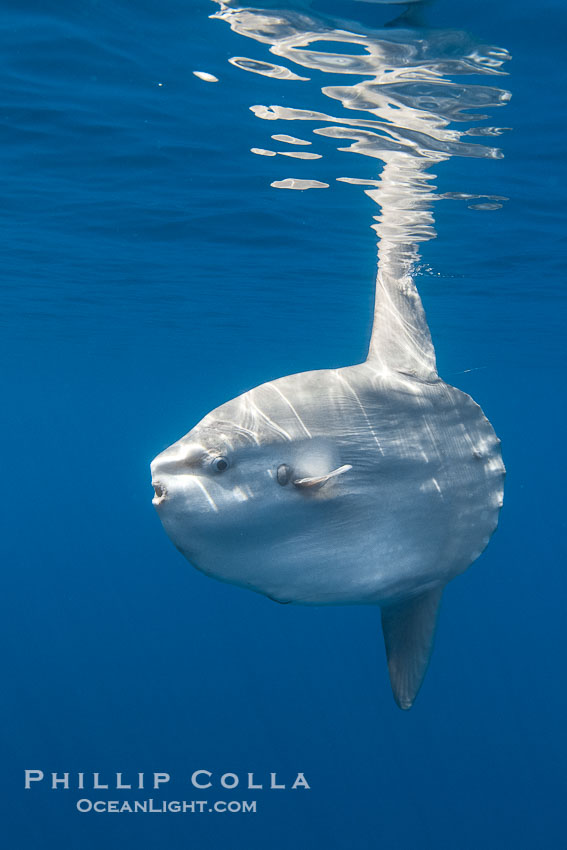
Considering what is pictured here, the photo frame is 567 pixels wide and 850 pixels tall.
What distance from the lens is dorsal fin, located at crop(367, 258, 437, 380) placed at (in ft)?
12.4

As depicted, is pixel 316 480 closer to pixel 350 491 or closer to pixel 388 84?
pixel 350 491

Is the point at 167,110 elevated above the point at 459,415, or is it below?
above

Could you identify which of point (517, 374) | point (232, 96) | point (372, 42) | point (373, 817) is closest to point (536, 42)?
point (372, 42)

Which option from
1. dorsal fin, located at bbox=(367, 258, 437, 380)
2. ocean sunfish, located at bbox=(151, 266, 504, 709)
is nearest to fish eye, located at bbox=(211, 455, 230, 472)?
ocean sunfish, located at bbox=(151, 266, 504, 709)

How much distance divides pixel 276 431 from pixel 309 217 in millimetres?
9030

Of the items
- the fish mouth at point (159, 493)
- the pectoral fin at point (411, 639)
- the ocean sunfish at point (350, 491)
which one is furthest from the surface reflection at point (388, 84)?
the pectoral fin at point (411, 639)

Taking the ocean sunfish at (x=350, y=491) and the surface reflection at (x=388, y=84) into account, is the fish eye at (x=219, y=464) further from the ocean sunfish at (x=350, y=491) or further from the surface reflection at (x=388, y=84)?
the surface reflection at (x=388, y=84)

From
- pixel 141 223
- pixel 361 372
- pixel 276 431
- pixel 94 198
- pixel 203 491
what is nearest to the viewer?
pixel 203 491

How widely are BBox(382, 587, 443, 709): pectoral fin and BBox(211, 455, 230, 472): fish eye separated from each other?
56.9 inches

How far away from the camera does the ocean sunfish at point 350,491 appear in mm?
2576

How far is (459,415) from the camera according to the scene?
3.63 metres

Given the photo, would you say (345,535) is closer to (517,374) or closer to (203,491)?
(203,491)

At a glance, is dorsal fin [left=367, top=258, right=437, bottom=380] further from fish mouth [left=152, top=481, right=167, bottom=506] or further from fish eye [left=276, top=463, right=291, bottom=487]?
fish mouth [left=152, top=481, right=167, bottom=506]

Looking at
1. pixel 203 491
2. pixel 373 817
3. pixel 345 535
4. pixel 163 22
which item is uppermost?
pixel 163 22
